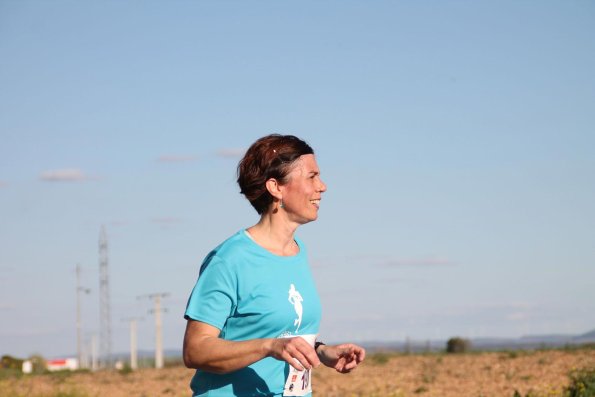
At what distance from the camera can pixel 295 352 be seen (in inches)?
141

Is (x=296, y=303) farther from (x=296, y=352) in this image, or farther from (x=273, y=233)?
(x=296, y=352)

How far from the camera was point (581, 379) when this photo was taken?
1277 cm

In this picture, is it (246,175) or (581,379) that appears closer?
(246,175)

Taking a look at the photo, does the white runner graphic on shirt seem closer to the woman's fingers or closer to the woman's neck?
the woman's neck

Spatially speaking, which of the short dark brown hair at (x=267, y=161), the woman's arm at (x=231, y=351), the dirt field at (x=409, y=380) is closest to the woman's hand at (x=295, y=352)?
the woman's arm at (x=231, y=351)

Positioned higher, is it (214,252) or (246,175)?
(246,175)

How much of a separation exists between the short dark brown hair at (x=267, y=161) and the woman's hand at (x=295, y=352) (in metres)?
0.79

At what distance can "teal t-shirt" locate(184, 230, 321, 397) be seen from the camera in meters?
3.95

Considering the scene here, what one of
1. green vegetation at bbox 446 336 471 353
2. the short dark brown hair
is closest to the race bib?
the short dark brown hair

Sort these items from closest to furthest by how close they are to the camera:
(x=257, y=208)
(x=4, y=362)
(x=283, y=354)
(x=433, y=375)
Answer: (x=283, y=354) → (x=257, y=208) → (x=433, y=375) → (x=4, y=362)

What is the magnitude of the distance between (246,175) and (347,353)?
79 centimetres

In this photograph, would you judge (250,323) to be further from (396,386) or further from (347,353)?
(396,386)

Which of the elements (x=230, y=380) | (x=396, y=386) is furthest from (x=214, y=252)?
(x=396, y=386)

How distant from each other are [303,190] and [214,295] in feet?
1.92
